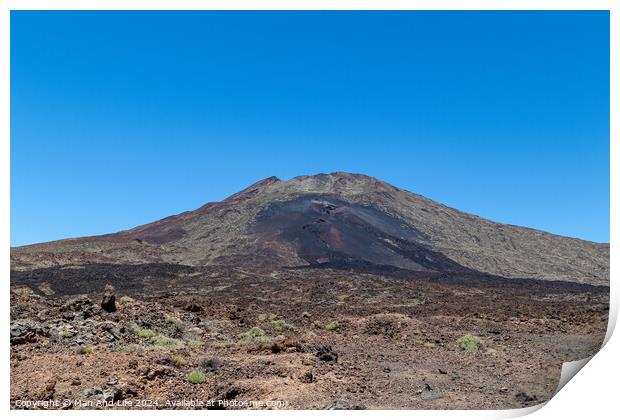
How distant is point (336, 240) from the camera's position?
6250cm

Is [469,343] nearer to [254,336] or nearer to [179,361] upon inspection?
[254,336]

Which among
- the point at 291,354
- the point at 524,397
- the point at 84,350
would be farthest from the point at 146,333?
the point at 524,397

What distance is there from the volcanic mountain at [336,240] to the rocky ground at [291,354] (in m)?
28.9

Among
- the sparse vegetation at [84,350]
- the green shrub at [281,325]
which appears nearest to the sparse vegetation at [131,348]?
the sparse vegetation at [84,350]

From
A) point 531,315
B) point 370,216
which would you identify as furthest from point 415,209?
point 531,315

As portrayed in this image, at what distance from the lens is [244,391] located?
9508mm

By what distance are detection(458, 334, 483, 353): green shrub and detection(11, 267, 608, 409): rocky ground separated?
64mm

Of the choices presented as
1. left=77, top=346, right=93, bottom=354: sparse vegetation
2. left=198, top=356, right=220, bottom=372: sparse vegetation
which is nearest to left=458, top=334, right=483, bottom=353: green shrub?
left=198, top=356, right=220, bottom=372: sparse vegetation

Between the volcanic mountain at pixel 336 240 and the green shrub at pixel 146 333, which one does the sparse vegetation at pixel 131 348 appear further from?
the volcanic mountain at pixel 336 240

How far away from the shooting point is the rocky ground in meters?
9.10

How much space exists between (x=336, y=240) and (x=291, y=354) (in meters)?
50.4

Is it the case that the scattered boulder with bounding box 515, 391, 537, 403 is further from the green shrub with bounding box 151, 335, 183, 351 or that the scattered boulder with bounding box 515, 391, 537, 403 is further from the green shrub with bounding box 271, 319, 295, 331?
the green shrub with bounding box 271, 319, 295, 331
